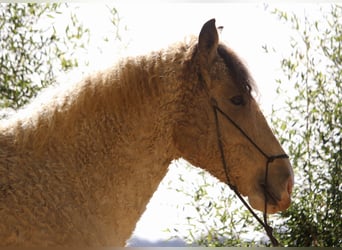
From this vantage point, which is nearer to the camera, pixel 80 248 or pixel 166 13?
pixel 80 248

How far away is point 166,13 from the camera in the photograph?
3.47 m

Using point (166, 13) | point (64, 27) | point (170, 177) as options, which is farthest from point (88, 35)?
point (170, 177)

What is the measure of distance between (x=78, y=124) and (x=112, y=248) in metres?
0.33

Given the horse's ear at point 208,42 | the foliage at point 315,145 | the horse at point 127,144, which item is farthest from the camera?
the foliage at point 315,145

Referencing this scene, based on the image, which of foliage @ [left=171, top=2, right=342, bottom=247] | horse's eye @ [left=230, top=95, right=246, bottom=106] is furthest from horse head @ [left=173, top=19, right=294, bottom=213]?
foliage @ [left=171, top=2, right=342, bottom=247]

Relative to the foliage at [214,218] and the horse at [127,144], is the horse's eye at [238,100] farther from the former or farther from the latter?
the foliage at [214,218]

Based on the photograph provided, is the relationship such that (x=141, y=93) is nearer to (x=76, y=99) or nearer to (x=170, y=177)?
(x=76, y=99)

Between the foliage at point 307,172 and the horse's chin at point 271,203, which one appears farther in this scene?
→ the foliage at point 307,172

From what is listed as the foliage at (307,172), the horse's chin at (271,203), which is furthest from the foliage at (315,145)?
the horse's chin at (271,203)

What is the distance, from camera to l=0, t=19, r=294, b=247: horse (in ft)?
4.98

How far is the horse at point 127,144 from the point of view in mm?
1519

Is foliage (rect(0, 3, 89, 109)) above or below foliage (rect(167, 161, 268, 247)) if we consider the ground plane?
above

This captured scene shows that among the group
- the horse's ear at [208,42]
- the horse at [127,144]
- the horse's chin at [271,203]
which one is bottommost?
the horse's chin at [271,203]

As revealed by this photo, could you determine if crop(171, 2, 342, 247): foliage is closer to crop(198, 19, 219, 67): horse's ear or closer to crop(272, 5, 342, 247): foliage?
crop(272, 5, 342, 247): foliage
